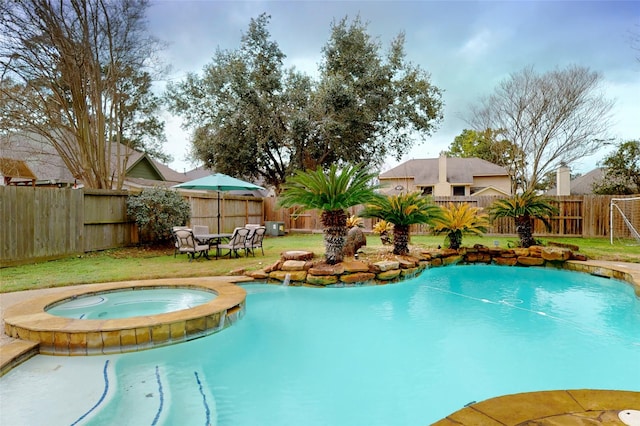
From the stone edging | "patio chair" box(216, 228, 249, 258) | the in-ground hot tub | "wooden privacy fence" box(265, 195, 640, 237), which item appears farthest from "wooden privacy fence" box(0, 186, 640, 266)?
the in-ground hot tub

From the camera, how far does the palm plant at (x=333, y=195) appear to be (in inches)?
299

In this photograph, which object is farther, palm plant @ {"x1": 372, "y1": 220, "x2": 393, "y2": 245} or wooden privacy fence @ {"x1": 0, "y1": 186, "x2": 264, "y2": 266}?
palm plant @ {"x1": 372, "y1": 220, "x2": 393, "y2": 245}

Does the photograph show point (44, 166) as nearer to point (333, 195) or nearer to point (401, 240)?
point (333, 195)

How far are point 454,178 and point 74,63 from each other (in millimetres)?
24955

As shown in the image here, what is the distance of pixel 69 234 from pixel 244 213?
763 cm

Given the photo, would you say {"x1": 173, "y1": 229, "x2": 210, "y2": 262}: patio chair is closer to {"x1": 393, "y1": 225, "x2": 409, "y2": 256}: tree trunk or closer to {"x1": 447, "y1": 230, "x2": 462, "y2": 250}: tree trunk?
{"x1": 393, "y1": 225, "x2": 409, "y2": 256}: tree trunk

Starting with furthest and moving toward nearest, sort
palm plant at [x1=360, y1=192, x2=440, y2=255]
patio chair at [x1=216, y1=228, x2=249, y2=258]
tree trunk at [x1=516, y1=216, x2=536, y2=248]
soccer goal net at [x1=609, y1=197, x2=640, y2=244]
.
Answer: soccer goal net at [x1=609, y1=197, x2=640, y2=244]
tree trunk at [x1=516, y1=216, x2=536, y2=248]
patio chair at [x1=216, y1=228, x2=249, y2=258]
palm plant at [x1=360, y1=192, x2=440, y2=255]

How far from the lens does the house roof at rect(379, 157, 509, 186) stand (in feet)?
94.0

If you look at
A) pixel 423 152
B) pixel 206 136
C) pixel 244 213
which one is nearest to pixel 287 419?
pixel 244 213

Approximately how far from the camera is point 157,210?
10.6m

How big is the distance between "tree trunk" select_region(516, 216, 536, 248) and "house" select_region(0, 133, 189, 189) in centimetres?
1086

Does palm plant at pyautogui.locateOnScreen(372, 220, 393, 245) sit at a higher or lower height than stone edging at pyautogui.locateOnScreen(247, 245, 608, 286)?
higher

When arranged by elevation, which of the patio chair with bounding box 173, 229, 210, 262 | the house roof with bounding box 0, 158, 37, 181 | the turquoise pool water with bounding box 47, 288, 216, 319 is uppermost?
the house roof with bounding box 0, 158, 37, 181

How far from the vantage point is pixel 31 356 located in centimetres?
372
